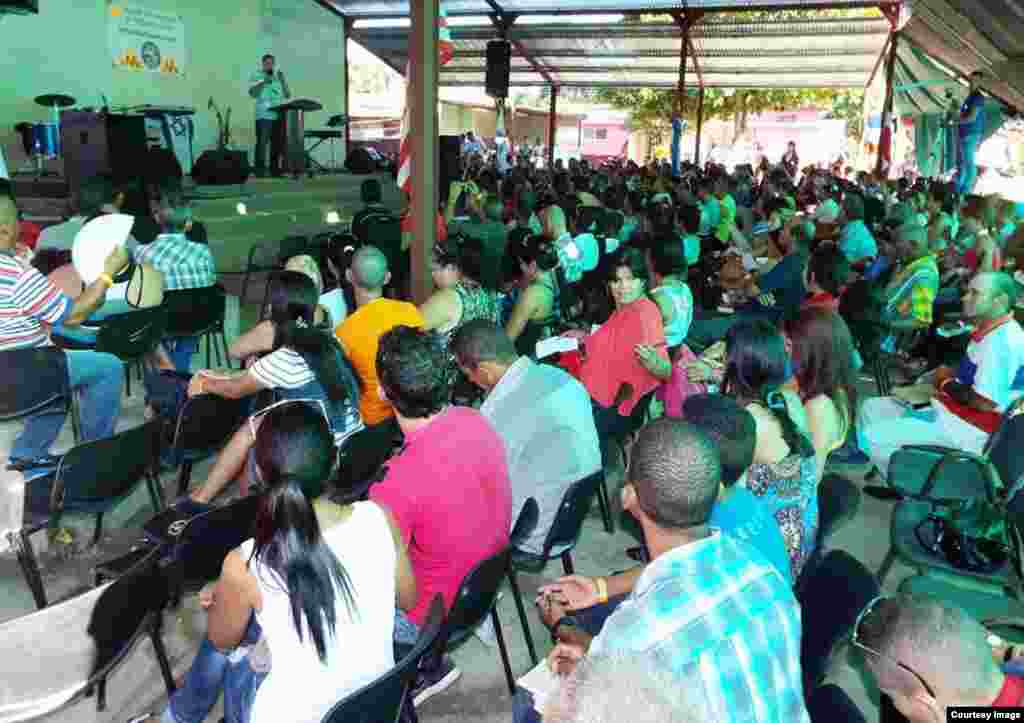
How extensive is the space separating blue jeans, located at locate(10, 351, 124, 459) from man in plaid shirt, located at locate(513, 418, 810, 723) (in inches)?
105

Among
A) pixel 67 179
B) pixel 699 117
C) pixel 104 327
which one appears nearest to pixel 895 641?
pixel 104 327

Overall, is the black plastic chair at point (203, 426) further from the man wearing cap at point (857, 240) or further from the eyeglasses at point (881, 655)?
the man wearing cap at point (857, 240)

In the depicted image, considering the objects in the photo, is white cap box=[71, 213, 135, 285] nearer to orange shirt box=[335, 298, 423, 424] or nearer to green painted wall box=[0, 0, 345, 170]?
orange shirt box=[335, 298, 423, 424]

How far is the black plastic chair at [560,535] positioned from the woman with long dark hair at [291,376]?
0.76m

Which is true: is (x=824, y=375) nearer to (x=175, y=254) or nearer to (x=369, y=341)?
(x=369, y=341)

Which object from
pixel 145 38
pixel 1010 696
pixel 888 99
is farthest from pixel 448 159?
pixel 1010 696

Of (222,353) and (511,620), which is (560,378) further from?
(222,353)

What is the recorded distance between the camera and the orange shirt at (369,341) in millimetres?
3492

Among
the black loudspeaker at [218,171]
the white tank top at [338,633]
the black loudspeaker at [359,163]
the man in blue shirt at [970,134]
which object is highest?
the man in blue shirt at [970,134]

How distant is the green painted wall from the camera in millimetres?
10031

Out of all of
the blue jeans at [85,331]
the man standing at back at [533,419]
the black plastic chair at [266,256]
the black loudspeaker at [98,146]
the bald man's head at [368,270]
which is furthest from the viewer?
the black loudspeaker at [98,146]

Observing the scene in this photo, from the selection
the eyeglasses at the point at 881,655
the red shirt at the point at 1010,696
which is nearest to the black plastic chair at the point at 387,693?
the eyeglasses at the point at 881,655

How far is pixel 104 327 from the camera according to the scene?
12.9ft

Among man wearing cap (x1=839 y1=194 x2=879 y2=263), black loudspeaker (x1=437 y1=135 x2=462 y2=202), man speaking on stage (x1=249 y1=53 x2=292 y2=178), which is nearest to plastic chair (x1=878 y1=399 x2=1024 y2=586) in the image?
man wearing cap (x1=839 y1=194 x2=879 y2=263)
